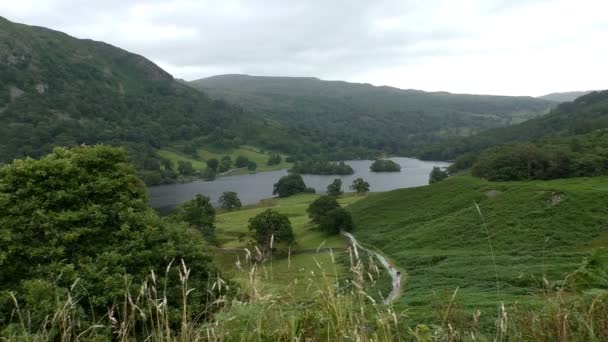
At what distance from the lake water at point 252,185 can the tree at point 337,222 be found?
193 ft

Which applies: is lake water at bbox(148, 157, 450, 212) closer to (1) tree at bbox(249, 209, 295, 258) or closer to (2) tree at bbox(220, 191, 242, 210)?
(2) tree at bbox(220, 191, 242, 210)

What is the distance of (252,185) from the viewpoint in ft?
529

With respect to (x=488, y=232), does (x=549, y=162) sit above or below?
above

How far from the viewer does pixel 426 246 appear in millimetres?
51594

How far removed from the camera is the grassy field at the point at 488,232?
33156 mm

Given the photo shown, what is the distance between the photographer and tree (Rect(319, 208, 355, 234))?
216 feet

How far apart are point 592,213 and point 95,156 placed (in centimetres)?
4920

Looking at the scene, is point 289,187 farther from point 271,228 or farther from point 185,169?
point 185,169

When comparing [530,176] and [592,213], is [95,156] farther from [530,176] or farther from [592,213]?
[530,176]

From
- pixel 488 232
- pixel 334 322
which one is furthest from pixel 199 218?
pixel 334 322

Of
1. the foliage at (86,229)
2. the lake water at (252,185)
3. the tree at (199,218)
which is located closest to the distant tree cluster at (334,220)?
the tree at (199,218)

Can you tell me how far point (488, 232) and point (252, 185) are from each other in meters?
130

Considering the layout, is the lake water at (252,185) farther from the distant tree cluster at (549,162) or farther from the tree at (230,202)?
the distant tree cluster at (549,162)

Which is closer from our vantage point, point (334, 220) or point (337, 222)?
point (334, 220)
